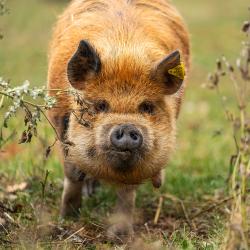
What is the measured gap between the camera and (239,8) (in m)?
24.7

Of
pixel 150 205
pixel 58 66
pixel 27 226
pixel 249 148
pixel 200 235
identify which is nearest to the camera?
pixel 249 148

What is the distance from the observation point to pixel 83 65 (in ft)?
17.2

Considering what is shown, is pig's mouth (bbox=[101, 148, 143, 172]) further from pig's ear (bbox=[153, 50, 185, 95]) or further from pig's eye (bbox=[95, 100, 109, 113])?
pig's ear (bbox=[153, 50, 185, 95])

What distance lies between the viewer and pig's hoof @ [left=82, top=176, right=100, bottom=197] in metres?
7.07

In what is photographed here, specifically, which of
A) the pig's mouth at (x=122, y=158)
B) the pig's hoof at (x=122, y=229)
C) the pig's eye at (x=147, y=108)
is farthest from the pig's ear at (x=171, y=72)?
the pig's hoof at (x=122, y=229)

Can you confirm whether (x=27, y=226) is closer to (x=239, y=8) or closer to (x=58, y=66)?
(x=58, y=66)

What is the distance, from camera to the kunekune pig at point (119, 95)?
5004 mm

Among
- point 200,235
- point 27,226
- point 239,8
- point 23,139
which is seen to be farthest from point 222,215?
point 239,8

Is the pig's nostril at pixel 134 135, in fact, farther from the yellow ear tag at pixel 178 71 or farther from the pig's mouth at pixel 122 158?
the yellow ear tag at pixel 178 71

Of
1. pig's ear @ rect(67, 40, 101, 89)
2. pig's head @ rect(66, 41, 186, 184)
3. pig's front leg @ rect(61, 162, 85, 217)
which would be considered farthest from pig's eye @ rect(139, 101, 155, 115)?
pig's front leg @ rect(61, 162, 85, 217)

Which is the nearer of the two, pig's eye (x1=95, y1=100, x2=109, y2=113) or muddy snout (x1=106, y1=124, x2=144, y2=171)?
muddy snout (x1=106, y1=124, x2=144, y2=171)

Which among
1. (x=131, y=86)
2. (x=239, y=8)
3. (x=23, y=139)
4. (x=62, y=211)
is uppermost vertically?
(x=239, y=8)

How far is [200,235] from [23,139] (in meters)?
1.70

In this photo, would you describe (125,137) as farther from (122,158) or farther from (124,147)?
(122,158)
